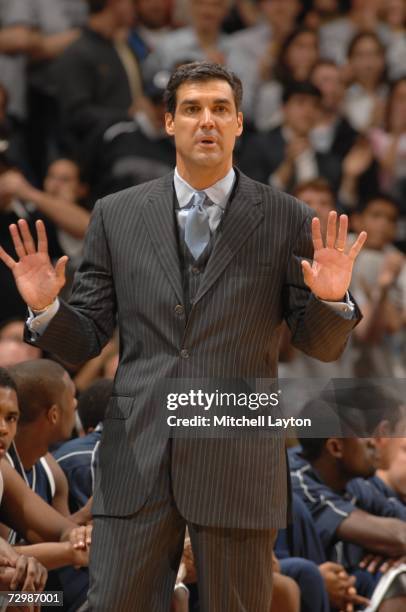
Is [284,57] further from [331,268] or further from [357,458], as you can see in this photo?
[331,268]

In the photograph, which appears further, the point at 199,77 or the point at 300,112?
the point at 300,112

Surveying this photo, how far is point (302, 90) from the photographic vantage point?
23.8 ft

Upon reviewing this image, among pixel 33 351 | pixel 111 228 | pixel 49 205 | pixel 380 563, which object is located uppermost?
pixel 49 205

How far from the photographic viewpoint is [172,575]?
255 centimetres

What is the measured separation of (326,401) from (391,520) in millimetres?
1193

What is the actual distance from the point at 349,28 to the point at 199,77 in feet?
19.1

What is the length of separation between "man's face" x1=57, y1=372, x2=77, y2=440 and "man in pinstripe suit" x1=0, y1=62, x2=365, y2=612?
1.07 meters

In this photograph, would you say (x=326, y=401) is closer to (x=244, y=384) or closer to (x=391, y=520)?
(x=244, y=384)

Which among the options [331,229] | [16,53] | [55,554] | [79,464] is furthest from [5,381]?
[16,53]

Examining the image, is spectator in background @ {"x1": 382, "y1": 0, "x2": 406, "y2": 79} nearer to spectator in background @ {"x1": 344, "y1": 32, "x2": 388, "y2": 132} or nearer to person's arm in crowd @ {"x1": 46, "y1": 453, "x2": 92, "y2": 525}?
spectator in background @ {"x1": 344, "y1": 32, "x2": 388, "y2": 132}

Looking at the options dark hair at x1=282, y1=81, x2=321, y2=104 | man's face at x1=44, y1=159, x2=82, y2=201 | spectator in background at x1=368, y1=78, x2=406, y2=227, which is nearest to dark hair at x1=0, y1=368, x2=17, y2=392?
man's face at x1=44, y1=159, x2=82, y2=201

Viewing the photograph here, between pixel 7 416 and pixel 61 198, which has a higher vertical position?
pixel 61 198

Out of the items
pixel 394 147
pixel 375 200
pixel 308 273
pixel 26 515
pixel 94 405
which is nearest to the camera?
pixel 308 273

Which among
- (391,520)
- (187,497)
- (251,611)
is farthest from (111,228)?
(391,520)
